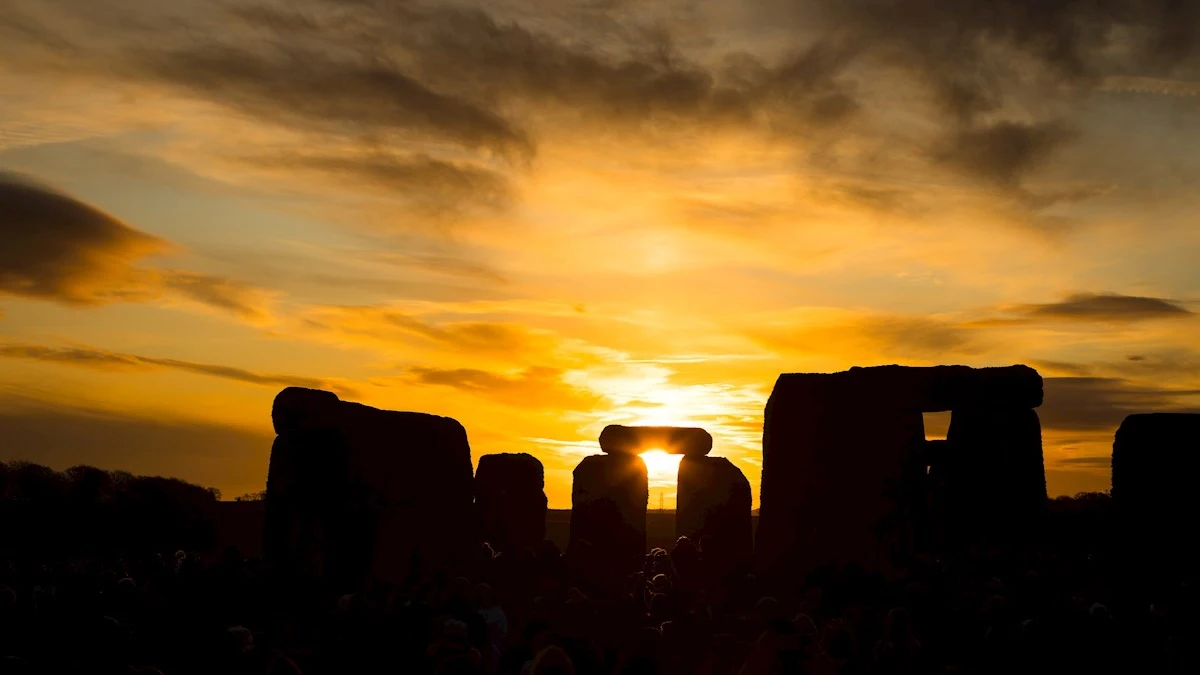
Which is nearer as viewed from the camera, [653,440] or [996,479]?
[996,479]

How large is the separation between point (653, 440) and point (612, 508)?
3.46 meters

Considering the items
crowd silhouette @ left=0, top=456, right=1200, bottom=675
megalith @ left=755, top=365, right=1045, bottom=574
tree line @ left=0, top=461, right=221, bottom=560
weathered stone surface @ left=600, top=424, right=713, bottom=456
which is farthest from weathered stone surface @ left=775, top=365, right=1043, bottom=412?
tree line @ left=0, top=461, right=221, bottom=560

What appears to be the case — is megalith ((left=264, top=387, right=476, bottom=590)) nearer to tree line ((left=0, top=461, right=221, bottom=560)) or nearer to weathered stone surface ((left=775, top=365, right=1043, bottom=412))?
weathered stone surface ((left=775, top=365, right=1043, bottom=412))

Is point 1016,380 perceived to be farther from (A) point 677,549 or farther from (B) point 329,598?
(B) point 329,598

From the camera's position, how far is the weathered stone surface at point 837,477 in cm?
1814

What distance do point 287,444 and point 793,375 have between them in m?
8.46

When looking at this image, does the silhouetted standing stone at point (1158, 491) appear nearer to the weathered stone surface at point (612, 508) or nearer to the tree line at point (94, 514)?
the weathered stone surface at point (612, 508)

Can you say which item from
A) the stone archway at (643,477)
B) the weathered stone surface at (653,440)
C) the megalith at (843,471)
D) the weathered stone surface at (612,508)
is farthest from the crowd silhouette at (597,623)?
the weathered stone surface at (653,440)

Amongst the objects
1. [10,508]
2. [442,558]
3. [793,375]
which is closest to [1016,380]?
[793,375]

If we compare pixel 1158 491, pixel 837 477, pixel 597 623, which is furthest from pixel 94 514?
pixel 1158 491

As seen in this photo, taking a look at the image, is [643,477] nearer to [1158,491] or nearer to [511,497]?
[511,497]

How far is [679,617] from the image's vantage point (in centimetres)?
991

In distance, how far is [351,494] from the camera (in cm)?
1709

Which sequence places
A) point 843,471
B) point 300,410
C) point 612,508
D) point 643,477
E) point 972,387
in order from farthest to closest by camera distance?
point 643,477, point 612,508, point 972,387, point 843,471, point 300,410
